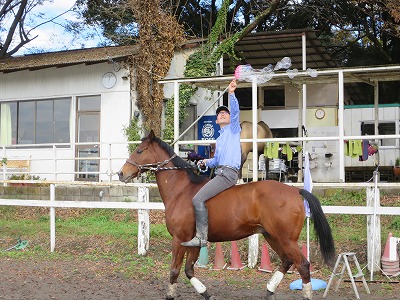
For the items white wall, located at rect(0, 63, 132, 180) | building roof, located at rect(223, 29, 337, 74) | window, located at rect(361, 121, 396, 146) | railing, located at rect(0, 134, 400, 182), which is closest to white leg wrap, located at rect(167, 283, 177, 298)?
white wall, located at rect(0, 63, 132, 180)

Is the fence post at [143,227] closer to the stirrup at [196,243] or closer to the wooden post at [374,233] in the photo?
the stirrup at [196,243]

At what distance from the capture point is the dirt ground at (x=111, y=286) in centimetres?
802

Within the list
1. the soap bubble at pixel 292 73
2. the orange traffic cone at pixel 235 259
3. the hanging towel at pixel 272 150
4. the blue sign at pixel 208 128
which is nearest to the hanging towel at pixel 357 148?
the hanging towel at pixel 272 150

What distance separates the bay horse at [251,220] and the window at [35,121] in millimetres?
13369

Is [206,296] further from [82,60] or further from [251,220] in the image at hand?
[82,60]

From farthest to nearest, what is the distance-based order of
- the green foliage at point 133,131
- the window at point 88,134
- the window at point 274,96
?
the window at point 274,96 < the window at point 88,134 < the green foliage at point 133,131

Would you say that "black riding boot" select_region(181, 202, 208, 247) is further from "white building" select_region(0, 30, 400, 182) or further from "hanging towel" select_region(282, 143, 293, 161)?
"white building" select_region(0, 30, 400, 182)

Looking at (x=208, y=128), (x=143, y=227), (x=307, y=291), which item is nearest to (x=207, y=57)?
(x=208, y=128)

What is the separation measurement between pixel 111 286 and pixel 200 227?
203cm

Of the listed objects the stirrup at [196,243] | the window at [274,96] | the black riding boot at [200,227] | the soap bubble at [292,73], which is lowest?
the stirrup at [196,243]

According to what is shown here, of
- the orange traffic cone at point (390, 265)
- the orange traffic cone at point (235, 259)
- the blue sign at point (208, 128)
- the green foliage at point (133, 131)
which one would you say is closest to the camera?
the orange traffic cone at point (390, 265)

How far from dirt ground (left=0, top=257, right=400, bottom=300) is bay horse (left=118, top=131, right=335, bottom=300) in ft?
2.17

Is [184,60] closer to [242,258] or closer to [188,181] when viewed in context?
[242,258]

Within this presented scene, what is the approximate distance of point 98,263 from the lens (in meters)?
10.4
